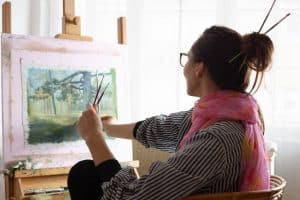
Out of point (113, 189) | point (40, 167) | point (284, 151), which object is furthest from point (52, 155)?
point (284, 151)

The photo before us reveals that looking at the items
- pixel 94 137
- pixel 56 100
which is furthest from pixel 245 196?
pixel 56 100

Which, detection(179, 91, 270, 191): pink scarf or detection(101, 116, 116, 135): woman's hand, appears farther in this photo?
detection(101, 116, 116, 135): woman's hand

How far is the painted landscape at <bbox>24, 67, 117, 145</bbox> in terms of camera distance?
65.1 inches

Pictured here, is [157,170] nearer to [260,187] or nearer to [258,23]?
[260,187]

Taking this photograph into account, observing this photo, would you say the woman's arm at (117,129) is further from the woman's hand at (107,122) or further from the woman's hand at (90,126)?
the woman's hand at (90,126)

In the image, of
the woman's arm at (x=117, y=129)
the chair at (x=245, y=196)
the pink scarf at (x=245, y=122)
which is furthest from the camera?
the woman's arm at (x=117, y=129)

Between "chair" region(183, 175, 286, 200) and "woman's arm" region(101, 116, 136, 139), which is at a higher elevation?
"woman's arm" region(101, 116, 136, 139)


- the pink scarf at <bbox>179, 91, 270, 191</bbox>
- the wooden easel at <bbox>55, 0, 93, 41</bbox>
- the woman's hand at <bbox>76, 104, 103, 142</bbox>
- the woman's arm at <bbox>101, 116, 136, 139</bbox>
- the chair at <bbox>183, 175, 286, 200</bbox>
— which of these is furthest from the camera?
the wooden easel at <bbox>55, 0, 93, 41</bbox>

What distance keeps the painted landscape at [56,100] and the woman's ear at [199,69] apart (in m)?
0.74

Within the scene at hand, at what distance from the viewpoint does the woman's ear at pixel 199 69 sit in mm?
1134

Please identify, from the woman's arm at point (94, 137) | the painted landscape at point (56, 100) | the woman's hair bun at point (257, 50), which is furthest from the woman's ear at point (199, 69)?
the painted landscape at point (56, 100)

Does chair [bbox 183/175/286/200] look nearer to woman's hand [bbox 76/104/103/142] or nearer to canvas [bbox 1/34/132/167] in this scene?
woman's hand [bbox 76/104/103/142]

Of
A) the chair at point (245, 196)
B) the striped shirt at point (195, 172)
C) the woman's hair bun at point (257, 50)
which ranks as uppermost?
the woman's hair bun at point (257, 50)

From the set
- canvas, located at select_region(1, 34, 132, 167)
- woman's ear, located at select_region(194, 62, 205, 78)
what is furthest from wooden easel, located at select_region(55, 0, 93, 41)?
woman's ear, located at select_region(194, 62, 205, 78)
